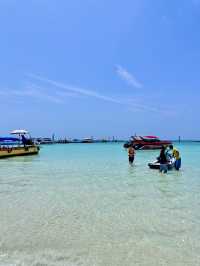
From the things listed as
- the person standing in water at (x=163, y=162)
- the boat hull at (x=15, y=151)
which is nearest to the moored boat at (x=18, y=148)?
the boat hull at (x=15, y=151)

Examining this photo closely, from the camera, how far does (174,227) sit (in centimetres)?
770

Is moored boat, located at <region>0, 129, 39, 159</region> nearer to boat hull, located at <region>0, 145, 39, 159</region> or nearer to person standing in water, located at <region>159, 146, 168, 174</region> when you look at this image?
boat hull, located at <region>0, 145, 39, 159</region>

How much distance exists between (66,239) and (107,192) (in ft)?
21.2

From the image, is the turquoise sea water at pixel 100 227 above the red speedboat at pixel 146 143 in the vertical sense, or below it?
below

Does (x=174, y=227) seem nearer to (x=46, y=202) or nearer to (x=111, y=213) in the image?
(x=111, y=213)

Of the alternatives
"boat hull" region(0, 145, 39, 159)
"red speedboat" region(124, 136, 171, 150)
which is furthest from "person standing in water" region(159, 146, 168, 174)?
"red speedboat" region(124, 136, 171, 150)

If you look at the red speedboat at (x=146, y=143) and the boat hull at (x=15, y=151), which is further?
the red speedboat at (x=146, y=143)

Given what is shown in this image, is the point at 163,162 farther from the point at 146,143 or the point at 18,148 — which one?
the point at 146,143

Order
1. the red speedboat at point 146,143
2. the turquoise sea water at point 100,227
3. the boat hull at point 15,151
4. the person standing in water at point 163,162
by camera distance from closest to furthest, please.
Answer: the turquoise sea water at point 100,227
the person standing in water at point 163,162
the boat hull at point 15,151
the red speedboat at point 146,143

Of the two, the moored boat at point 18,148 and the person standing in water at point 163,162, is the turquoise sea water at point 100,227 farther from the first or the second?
the moored boat at point 18,148

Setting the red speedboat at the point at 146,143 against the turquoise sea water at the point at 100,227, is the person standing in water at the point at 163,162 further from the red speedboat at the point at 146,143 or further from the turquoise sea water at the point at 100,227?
the red speedboat at the point at 146,143

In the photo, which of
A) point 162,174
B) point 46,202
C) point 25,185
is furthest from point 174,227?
point 162,174

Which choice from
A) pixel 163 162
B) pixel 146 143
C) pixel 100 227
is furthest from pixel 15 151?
pixel 100 227

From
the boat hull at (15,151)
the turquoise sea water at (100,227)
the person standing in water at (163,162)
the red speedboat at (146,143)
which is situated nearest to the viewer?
the turquoise sea water at (100,227)
